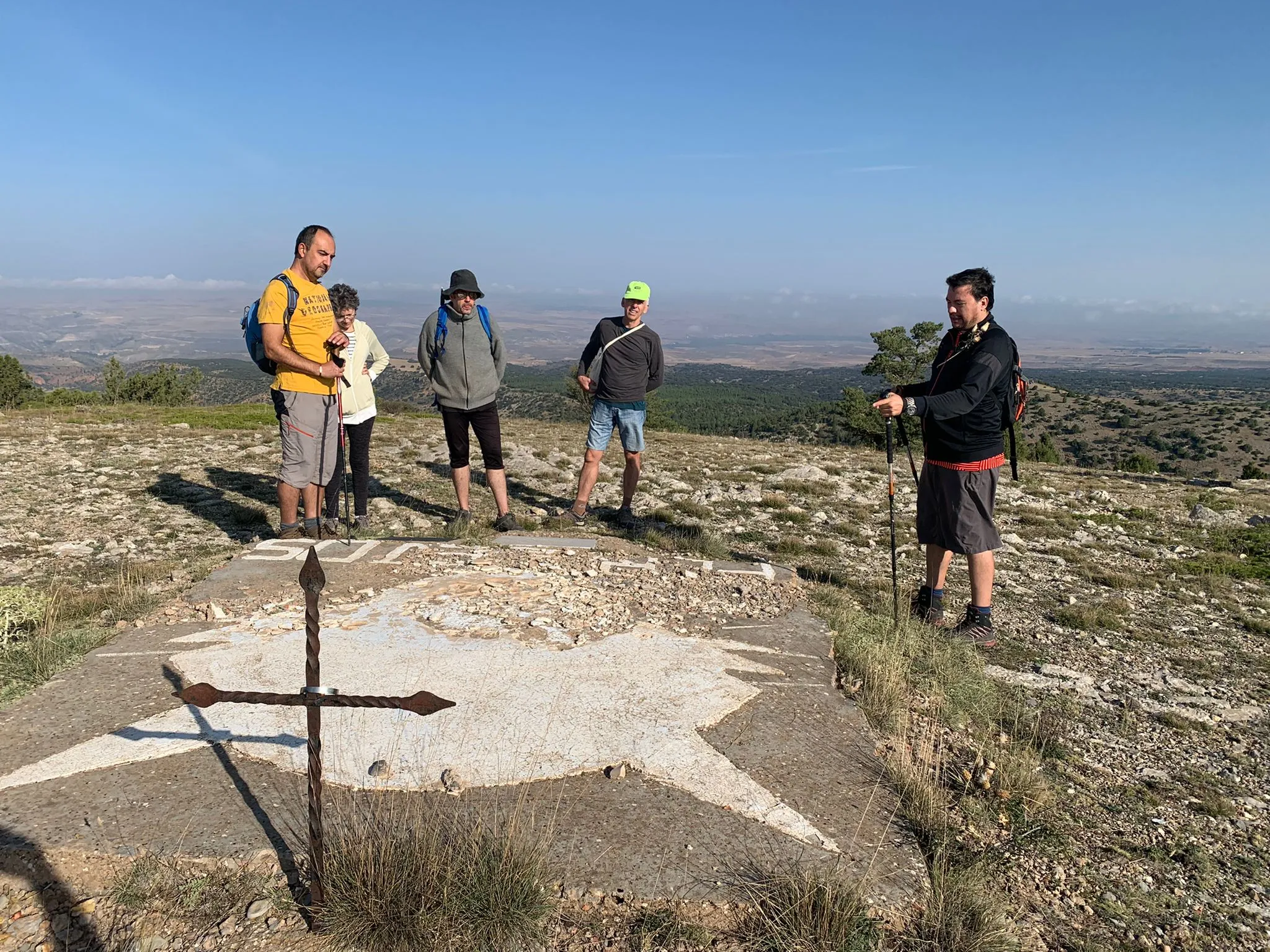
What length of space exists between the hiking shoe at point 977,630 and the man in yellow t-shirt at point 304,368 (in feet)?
16.0

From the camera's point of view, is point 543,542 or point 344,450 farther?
point 344,450

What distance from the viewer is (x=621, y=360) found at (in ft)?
24.0

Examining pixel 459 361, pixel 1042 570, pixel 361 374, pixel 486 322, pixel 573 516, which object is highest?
pixel 486 322

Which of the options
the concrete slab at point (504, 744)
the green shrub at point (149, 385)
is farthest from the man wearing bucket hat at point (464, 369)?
the green shrub at point (149, 385)

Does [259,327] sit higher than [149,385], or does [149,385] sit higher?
[259,327]

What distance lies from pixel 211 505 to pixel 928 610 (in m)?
7.41

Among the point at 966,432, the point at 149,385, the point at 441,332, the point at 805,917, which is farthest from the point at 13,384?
the point at 805,917

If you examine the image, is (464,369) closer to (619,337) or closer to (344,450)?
(344,450)

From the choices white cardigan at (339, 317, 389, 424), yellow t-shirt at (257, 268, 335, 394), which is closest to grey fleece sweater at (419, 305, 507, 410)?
white cardigan at (339, 317, 389, 424)

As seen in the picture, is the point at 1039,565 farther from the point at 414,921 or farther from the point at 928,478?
the point at 414,921

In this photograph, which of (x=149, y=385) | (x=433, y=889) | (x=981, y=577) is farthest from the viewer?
(x=149, y=385)

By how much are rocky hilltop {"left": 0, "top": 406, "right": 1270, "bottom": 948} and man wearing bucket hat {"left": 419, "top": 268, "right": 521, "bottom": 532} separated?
108 centimetres

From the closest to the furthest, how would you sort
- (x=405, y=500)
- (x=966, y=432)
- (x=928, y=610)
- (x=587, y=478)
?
(x=966, y=432) < (x=928, y=610) < (x=587, y=478) < (x=405, y=500)

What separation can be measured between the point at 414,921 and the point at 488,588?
9.47 feet
